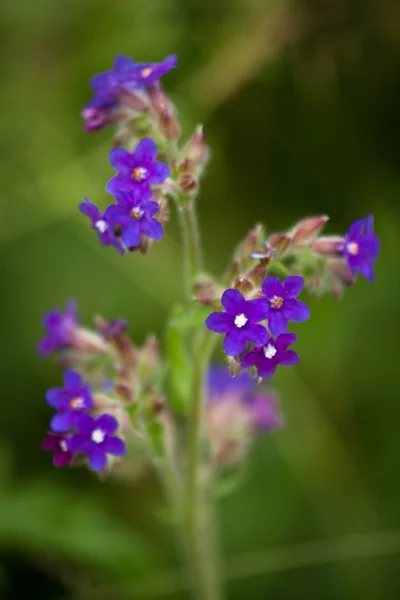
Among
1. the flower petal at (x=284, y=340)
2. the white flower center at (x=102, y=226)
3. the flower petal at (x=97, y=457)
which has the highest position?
the white flower center at (x=102, y=226)

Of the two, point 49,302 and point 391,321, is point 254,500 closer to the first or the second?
point 391,321

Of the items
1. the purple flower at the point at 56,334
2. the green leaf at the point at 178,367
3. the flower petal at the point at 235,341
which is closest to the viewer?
the flower petal at the point at 235,341

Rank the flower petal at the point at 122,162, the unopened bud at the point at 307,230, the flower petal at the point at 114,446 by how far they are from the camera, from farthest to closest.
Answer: the unopened bud at the point at 307,230 < the flower petal at the point at 114,446 < the flower petal at the point at 122,162

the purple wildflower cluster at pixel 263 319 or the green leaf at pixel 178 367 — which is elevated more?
the green leaf at pixel 178 367

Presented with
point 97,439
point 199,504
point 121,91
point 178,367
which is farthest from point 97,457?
point 121,91

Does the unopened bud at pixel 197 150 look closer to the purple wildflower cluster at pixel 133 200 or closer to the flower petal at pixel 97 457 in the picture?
the purple wildflower cluster at pixel 133 200

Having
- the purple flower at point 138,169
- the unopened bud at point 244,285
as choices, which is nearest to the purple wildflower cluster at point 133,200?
the purple flower at point 138,169

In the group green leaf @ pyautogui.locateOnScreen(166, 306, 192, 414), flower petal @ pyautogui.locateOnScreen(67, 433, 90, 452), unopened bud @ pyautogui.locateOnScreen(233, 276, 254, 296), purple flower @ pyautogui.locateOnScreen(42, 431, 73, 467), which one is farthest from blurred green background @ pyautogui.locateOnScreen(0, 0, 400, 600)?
unopened bud @ pyautogui.locateOnScreen(233, 276, 254, 296)
